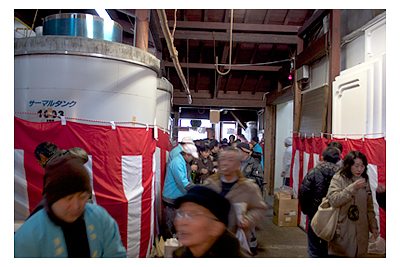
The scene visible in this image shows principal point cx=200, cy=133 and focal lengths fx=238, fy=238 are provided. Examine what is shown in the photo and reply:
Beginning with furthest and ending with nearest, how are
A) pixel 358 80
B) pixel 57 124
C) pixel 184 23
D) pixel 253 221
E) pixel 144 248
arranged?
pixel 184 23
pixel 358 80
pixel 144 248
pixel 57 124
pixel 253 221

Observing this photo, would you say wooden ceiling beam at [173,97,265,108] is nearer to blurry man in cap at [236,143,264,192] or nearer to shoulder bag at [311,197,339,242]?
blurry man in cap at [236,143,264,192]

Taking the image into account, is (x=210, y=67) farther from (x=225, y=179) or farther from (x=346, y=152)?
(x=225, y=179)

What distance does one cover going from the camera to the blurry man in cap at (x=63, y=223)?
61.7 inches

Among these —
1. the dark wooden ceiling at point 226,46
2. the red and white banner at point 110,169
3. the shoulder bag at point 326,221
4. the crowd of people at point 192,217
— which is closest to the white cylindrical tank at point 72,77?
the red and white banner at point 110,169

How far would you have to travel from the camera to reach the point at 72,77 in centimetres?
331

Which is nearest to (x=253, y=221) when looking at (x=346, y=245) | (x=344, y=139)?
(x=346, y=245)

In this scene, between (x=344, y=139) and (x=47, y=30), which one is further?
(x=344, y=139)

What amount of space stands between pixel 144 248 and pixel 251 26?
6.98 metres

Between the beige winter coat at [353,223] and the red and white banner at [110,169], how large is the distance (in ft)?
9.03

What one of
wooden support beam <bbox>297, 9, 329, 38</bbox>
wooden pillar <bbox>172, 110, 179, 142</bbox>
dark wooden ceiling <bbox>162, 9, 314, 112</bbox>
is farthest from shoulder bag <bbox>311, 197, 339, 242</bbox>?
wooden pillar <bbox>172, 110, 179, 142</bbox>

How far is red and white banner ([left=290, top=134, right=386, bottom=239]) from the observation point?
11.4 ft

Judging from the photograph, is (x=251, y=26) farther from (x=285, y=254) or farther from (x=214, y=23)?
(x=285, y=254)

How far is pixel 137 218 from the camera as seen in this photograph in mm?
3783

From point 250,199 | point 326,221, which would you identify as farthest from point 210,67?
point 326,221
